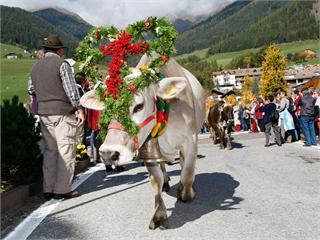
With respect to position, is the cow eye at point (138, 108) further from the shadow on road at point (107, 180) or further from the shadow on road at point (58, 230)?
the shadow on road at point (107, 180)

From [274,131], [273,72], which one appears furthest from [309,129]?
[273,72]

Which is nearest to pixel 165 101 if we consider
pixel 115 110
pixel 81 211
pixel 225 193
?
pixel 115 110

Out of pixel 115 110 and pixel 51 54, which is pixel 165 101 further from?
pixel 51 54

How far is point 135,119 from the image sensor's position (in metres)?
4.00

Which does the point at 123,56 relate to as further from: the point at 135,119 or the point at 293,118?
the point at 293,118

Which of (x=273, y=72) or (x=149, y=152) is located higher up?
(x=273, y=72)

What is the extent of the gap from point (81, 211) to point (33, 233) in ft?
3.20

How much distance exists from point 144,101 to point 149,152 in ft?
2.15

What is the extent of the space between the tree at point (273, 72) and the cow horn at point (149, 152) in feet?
253

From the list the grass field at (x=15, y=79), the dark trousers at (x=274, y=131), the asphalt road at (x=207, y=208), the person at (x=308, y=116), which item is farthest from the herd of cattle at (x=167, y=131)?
the grass field at (x=15, y=79)

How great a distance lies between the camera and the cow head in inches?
143

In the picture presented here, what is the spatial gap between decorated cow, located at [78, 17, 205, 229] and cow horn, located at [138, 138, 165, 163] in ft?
0.04

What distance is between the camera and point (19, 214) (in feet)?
17.4

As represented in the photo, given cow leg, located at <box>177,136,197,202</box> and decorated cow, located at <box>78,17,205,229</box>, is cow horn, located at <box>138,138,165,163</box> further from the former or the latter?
cow leg, located at <box>177,136,197,202</box>
